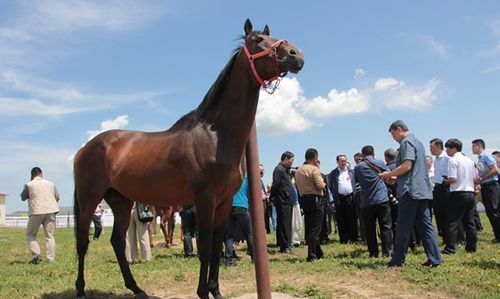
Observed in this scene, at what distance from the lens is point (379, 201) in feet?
28.8

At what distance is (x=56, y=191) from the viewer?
453 inches

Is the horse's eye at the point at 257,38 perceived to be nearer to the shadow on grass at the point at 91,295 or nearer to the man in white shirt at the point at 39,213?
the shadow on grass at the point at 91,295

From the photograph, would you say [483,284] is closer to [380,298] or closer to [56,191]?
[380,298]

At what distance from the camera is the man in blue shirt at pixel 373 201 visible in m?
8.83

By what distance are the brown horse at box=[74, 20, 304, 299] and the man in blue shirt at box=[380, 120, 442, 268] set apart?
345cm

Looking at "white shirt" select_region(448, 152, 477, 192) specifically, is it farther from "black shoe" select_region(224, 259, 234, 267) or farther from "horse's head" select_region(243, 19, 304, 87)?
"horse's head" select_region(243, 19, 304, 87)

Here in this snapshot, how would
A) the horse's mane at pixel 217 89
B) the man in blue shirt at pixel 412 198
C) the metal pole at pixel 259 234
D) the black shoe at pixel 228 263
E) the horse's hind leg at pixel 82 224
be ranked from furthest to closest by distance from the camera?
the black shoe at pixel 228 263 < the man in blue shirt at pixel 412 198 < the horse's hind leg at pixel 82 224 < the horse's mane at pixel 217 89 < the metal pole at pixel 259 234

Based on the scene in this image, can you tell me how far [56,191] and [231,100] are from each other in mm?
8212

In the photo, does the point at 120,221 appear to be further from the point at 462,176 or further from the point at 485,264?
the point at 462,176

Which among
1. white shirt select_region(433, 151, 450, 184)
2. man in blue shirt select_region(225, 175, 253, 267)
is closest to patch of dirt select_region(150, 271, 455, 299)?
man in blue shirt select_region(225, 175, 253, 267)

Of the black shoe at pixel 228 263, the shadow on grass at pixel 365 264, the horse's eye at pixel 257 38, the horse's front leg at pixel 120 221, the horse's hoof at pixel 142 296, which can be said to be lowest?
the shadow on grass at pixel 365 264

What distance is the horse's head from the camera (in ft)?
14.2

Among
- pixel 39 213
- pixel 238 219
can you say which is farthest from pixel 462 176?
pixel 39 213

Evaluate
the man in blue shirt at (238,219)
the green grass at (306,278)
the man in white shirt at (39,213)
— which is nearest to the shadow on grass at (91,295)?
the green grass at (306,278)
